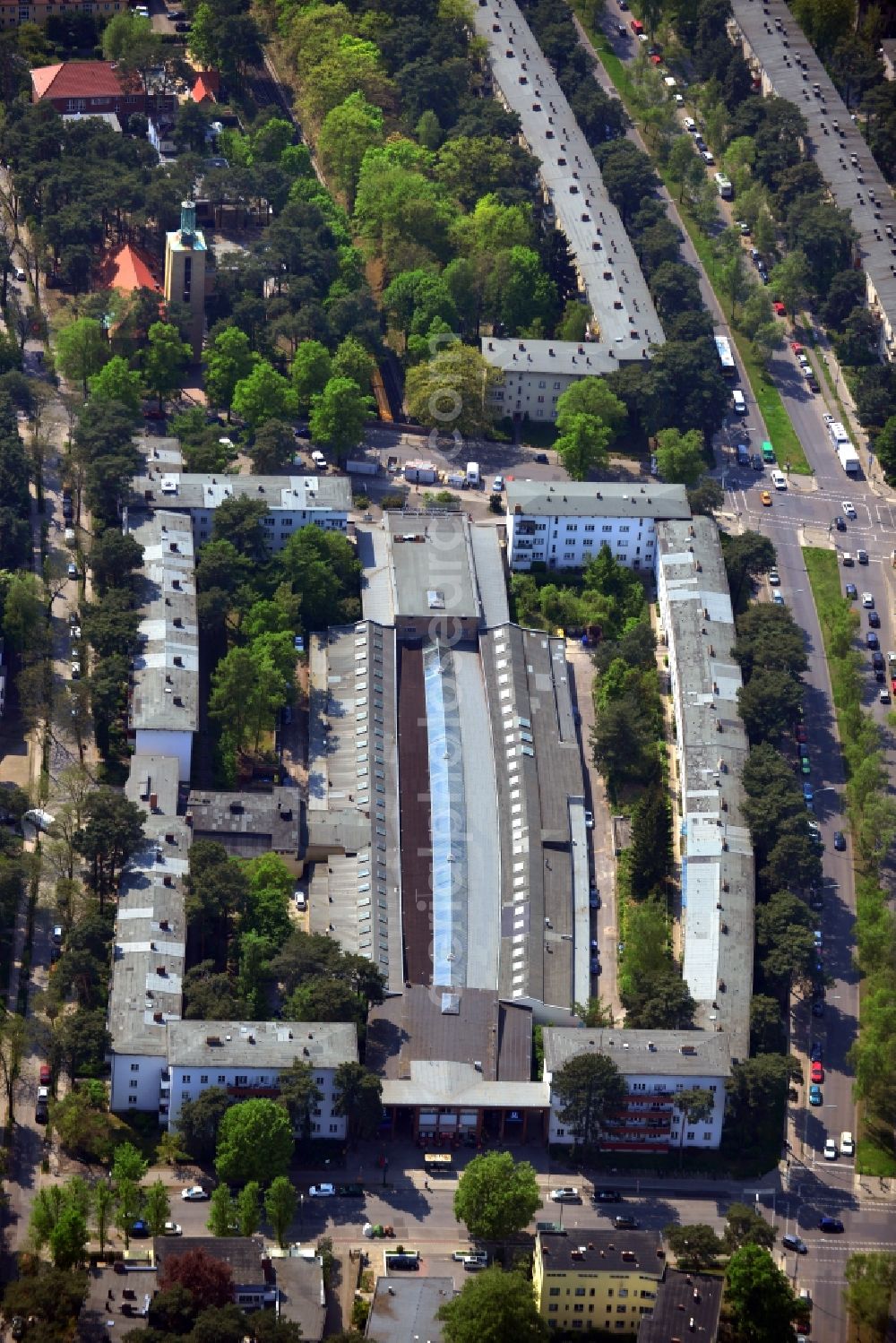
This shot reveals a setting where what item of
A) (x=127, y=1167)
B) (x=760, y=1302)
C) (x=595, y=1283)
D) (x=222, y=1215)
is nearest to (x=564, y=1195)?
(x=595, y=1283)

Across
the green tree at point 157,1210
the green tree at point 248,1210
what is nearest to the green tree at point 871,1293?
the green tree at point 248,1210

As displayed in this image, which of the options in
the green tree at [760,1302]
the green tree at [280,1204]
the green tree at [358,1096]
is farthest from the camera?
the green tree at [358,1096]

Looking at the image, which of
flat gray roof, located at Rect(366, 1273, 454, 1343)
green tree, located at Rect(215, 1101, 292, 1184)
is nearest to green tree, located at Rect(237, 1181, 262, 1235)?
green tree, located at Rect(215, 1101, 292, 1184)

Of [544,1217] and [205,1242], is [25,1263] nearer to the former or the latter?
[205,1242]

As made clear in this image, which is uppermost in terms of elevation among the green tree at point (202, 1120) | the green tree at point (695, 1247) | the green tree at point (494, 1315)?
the green tree at point (202, 1120)

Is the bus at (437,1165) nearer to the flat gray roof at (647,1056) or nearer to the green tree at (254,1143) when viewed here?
the flat gray roof at (647,1056)

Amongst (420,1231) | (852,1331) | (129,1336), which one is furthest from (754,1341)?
(129,1336)

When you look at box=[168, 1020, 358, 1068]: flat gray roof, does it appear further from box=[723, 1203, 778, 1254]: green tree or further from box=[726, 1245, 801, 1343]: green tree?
box=[726, 1245, 801, 1343]: green tree
